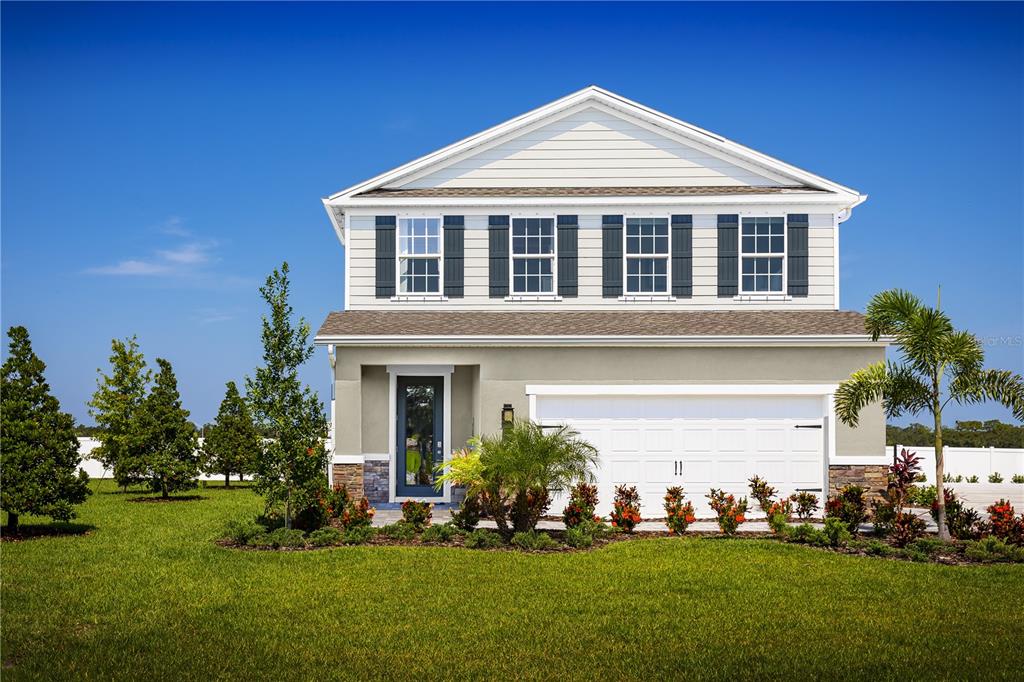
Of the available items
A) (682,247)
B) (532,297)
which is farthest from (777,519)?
(532,297)

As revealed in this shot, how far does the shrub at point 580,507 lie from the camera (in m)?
15.9

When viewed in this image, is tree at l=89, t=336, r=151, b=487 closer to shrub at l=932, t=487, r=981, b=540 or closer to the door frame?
the door frame

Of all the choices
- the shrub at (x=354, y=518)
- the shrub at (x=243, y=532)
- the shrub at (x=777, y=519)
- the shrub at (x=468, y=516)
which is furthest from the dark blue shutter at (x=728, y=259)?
the shrub at (x=243, y=532)

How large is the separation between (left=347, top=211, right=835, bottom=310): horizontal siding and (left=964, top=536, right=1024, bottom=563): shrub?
780 cm

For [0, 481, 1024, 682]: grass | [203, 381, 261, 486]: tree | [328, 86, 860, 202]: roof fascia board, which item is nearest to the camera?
[0, 481, 1024, 682]: grass

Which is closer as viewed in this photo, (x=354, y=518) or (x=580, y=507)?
(x=354, y=518)

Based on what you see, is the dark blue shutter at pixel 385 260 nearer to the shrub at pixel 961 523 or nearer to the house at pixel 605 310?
the house at pixel 605 310

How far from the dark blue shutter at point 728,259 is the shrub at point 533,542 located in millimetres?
8414

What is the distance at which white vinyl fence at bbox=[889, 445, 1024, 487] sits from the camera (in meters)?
→ 30.8

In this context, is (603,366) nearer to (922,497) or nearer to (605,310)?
(605,310)

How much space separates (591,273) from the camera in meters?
20.8

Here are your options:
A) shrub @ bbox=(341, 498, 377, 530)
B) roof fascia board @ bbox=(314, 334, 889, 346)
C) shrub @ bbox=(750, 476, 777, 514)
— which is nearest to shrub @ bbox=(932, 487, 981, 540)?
shrub @ bbox=(750, 476, 777, 514)

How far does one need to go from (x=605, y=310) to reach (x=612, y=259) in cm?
115

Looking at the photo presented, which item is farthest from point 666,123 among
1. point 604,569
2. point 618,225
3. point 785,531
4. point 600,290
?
point 604,569
